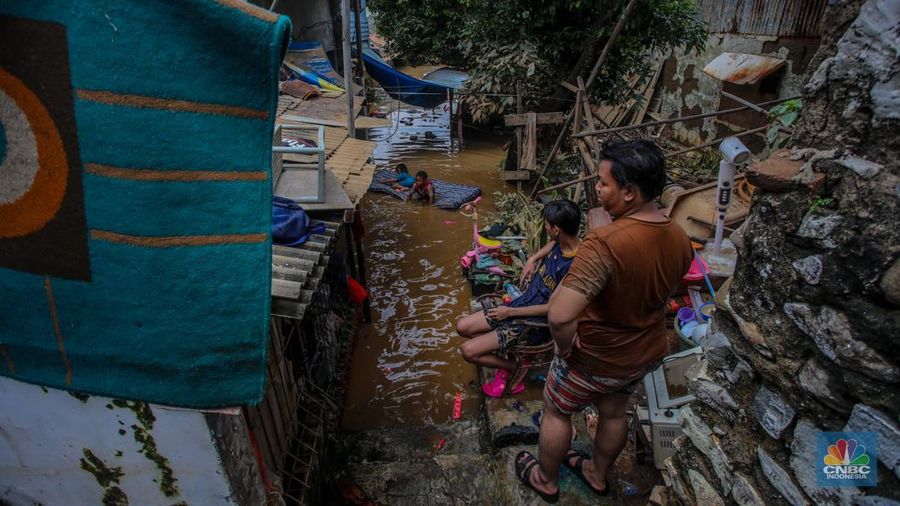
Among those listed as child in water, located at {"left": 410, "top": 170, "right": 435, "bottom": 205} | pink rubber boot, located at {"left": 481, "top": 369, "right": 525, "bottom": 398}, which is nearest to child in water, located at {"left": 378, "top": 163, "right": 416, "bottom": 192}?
child in water, located at {"left": 410, "top": 170, "right": 435, "bottom": 205}

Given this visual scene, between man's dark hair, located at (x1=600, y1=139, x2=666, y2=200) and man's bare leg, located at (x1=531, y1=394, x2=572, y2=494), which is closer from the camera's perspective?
man's dark hair, located at (x1=600, y1=139, x2=666, y2=200)

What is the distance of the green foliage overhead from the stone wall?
23.8ft

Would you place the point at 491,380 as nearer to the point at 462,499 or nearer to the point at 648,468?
the point at 462,499

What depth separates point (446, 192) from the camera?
34.8 ft

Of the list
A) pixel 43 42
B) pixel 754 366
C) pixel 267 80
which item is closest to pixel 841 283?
pixel 754 366

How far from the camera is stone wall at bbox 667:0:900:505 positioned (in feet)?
4.61

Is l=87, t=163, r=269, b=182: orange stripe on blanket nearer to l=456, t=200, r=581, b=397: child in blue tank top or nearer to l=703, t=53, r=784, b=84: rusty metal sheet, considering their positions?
l=456, t=200, r=581, b=397: child in blue tank top

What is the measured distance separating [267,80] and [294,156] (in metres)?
3.33

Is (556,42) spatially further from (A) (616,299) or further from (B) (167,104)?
(B) (167,104)

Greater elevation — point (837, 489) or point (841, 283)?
point (841, 283)

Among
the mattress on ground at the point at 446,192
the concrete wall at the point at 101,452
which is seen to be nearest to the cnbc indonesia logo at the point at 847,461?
the concrete wall at the point at 101,452

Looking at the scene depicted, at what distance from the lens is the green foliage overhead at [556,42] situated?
8.19 meters

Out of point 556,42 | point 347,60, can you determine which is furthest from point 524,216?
point 347,60

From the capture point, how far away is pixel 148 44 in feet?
4.60
